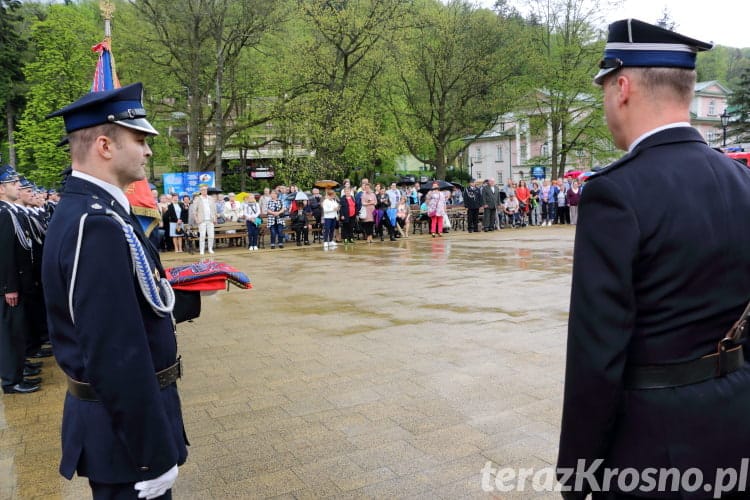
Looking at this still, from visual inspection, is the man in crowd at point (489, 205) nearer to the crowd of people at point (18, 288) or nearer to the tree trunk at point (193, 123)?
the tree trunk at point (193, 123)

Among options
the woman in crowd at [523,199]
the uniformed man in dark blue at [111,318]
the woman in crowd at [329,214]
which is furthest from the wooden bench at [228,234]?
the uniformed man in dark blue at [111,318]

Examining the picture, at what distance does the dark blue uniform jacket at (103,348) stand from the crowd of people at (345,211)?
16.8m

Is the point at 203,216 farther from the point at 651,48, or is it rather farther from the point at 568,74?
the point at 568,74

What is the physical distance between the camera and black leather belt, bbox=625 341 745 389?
6.11 ft

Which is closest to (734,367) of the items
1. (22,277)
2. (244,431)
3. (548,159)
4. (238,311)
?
(244,431)

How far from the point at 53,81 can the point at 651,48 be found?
40282 mm

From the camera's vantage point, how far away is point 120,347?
209 centimetres

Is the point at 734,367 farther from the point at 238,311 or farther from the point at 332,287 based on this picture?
the point at 332,287

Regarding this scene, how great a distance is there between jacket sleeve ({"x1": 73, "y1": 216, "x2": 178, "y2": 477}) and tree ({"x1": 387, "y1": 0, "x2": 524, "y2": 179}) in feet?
112

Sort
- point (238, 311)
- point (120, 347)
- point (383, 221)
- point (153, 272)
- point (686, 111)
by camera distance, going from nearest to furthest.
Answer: point (686, 111), point (120, 347), point (153, 272), point (238, 311), point (383, 221)

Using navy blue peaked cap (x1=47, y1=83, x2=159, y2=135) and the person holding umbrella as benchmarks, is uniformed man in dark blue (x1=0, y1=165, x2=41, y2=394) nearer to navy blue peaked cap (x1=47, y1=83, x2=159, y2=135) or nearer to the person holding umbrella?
navy blue peaked cap (x1=47, y1=83, x2=159, y2=135)

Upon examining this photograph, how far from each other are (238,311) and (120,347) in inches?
292

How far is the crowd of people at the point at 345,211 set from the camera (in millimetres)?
19266

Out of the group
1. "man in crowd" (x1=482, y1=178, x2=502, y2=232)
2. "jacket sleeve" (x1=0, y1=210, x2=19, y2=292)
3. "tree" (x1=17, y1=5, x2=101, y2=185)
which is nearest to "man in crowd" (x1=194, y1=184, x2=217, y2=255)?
"man in crowd" (x1=482, y1=178, x2=502, y2=232)
